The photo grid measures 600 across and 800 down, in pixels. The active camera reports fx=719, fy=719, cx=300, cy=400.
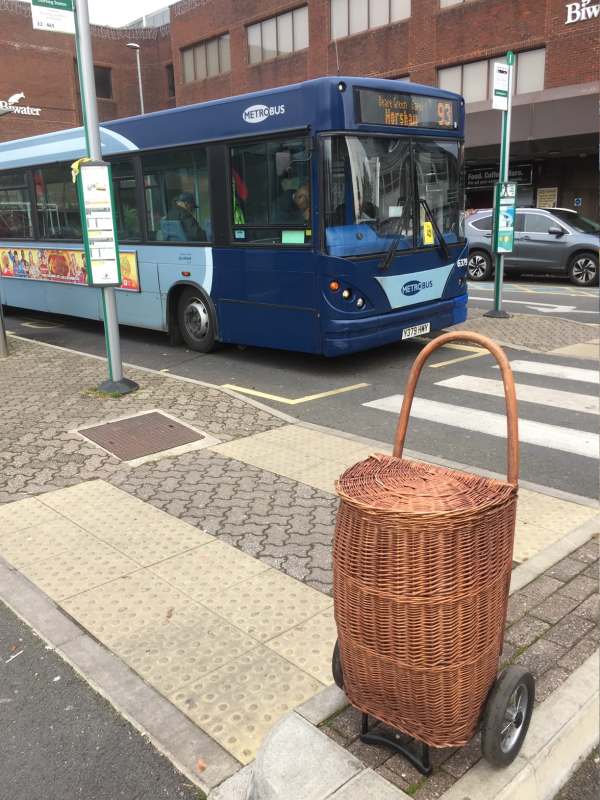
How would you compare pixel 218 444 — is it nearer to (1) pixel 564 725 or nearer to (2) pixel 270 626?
(2) pixel 270 626

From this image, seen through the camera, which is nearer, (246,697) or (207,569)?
(246,697)

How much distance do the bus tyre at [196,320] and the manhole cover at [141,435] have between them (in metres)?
2.89

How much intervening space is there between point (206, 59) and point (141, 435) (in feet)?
128

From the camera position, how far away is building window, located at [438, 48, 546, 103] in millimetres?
25703

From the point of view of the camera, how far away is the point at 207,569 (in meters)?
4.11

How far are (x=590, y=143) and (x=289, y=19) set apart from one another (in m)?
17.7

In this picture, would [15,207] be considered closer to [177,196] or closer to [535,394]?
[177,196]

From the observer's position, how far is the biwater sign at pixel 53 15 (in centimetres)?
679

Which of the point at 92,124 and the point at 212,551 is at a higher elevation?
the point at 92,124

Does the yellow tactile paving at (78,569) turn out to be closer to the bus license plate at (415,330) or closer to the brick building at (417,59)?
the bus license plate at (415,330)

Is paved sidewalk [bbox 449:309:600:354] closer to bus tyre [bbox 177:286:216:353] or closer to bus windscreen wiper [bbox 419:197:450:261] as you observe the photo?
bus windscreen wiper [bbox 419:197:450:261]

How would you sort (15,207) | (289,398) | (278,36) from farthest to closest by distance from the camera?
(278,36), (15,207), (289,398)

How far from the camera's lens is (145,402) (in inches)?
297

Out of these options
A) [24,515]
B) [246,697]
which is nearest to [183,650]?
[246,697]
